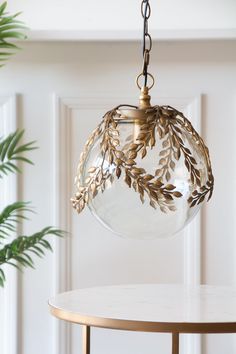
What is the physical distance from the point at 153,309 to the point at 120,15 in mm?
1375

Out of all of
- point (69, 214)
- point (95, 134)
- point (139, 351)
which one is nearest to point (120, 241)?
point (69, 214)

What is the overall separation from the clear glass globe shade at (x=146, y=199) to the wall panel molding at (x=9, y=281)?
1.54m

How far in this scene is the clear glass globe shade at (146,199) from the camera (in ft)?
4.95

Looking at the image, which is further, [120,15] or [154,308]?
[120,15]

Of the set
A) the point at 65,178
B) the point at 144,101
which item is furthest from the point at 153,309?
the point at 65,178

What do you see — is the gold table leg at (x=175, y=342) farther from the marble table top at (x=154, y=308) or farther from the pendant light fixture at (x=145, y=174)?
the pendant light fixture at (x=145, y=174)

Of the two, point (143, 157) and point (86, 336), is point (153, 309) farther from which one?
point (143, 157)

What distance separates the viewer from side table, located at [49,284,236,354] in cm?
193

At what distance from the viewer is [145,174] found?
1.50 metres

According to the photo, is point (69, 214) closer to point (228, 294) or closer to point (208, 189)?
point (228, 294)

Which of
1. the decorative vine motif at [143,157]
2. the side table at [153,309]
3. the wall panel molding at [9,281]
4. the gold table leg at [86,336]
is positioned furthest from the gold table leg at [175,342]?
the wall panel molding at [9,281]

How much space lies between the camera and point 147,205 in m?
1.51

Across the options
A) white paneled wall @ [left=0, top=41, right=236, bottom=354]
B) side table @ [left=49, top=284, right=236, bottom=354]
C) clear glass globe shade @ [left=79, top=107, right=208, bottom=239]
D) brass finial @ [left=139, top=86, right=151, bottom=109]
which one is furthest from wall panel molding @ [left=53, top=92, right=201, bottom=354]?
clear glass globe shade @ [left=79, top=107, right=208, bottom=239]

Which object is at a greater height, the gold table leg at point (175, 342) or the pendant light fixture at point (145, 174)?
the pendant light fixture at point (145, 174)
